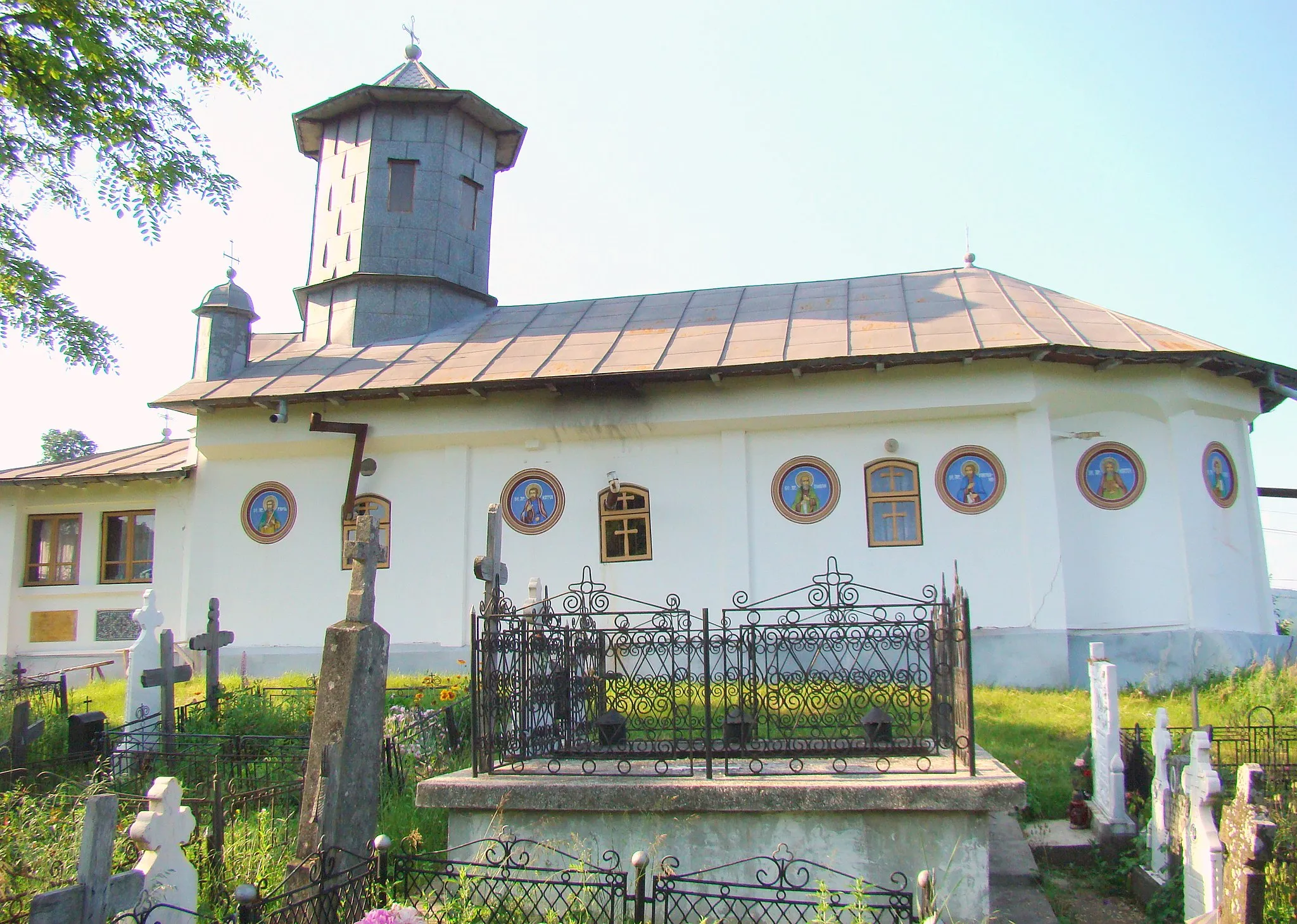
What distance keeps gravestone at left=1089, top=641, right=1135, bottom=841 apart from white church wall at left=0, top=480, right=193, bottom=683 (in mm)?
13176

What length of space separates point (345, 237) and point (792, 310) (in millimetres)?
8114

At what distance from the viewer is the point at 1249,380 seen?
1399 cm

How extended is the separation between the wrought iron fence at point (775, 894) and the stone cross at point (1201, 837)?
1.67 meters

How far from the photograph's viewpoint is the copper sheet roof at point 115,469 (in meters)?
15.7

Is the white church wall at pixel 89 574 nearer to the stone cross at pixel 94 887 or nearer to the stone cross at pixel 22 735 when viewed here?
the stone cross at pixel 22 735

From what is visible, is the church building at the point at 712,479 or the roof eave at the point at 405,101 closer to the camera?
the church building at the point at 712,479

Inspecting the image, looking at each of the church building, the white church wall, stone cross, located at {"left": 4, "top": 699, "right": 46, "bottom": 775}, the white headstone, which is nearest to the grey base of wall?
the church building

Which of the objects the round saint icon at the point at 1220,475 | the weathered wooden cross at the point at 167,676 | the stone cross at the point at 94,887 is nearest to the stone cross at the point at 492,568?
the stone cross at the point at 94,887

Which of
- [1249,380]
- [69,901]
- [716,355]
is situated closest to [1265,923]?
[69,901]

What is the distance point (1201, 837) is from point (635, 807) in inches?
131

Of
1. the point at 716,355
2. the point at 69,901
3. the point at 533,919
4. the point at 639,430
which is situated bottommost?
the point at 533,919

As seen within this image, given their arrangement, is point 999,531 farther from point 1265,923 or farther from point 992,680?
point 1265,923

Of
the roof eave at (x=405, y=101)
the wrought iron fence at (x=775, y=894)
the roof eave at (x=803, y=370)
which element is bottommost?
the wrought iron fence at (x=775, y=894)

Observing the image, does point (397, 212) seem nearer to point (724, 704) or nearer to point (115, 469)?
point (115, 469)
